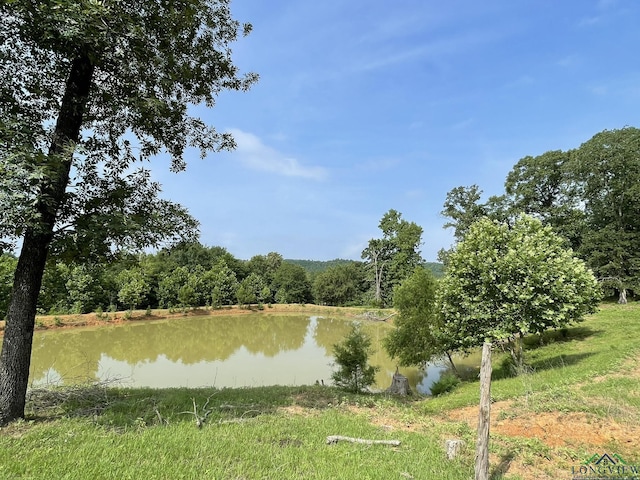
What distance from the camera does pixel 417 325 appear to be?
14.8 meters

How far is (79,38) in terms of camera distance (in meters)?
5.03

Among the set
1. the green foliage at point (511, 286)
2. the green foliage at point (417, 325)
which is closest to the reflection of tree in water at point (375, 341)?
the green foliage at point (417, 325)

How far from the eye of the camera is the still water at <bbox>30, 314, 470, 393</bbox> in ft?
48.2

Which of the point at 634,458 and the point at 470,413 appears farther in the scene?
the point at 470,413

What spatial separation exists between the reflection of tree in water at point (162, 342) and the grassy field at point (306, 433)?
32.2 ft

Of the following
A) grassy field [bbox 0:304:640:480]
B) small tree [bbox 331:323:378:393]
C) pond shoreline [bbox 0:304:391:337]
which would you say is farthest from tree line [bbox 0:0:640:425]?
pond shoreline [bbox 0:304:391:337]

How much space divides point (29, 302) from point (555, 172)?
116 feet

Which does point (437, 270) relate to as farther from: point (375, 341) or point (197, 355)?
point (197, 355)

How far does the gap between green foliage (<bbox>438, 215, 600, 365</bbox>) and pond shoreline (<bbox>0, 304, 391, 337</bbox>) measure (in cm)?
2560

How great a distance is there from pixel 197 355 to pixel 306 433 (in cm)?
1691

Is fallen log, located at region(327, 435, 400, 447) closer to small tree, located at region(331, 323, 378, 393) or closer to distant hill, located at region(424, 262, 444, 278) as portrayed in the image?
small tree, located at region(331, 323, 378, 393)

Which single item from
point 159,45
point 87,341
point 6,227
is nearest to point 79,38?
point 159,45

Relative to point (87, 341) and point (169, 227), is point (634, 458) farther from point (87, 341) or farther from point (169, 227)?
point (87, 341)

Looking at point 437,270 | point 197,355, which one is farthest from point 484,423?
point 437,270
